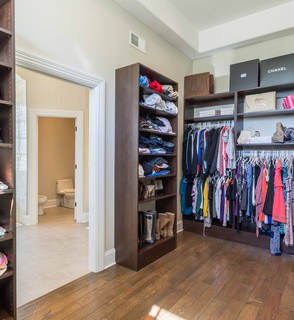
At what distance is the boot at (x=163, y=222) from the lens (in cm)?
310

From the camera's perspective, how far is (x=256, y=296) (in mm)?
2135

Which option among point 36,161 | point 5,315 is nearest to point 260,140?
point 5,315

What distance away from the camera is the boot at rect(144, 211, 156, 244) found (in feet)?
9.37

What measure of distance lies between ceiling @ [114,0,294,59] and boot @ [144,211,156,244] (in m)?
2.48

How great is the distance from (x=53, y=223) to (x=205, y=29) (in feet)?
14.0

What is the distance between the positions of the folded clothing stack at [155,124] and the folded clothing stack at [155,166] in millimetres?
389

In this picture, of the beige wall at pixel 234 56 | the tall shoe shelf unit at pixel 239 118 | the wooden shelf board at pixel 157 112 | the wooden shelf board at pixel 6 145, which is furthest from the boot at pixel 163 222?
the beige wall at pixel 234 56

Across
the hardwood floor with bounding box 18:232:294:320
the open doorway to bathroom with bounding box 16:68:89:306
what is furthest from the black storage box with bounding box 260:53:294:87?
the open doorway to bathroom with bounding box 16:68:89:306

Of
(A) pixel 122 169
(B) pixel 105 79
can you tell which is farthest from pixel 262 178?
(B) pixel 105 79

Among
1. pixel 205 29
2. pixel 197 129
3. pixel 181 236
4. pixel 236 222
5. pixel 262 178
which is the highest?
pixel 205 29

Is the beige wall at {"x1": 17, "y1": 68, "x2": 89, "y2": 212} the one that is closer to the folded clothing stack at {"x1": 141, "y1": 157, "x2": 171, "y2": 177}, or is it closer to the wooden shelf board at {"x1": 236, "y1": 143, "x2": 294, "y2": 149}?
the folded clothing stack at {"x1": 141, "y1": 157, "x2": 171, "y2": 177}

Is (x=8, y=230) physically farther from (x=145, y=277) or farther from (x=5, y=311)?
(x=145, y=277)

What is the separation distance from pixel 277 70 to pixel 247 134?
0.92m

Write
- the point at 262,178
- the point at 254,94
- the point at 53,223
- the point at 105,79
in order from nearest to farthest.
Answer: the point at 105,79, the point at 262,178, the point at 254,94, the point at 53,223
